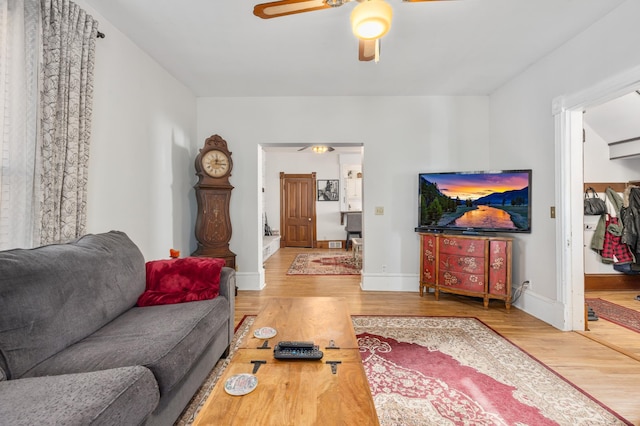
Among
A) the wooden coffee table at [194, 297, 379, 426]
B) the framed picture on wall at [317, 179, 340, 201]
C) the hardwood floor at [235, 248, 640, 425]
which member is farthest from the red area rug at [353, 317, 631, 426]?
the framed picture on wall at [317, 179, 340, 201]

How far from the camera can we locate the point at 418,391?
5.79 feet

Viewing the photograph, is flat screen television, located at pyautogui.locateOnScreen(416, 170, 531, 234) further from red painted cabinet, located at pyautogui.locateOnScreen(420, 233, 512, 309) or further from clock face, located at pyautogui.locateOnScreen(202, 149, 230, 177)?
clock face, located at pyautogui.locateOnScreen(202, 149, 230, 177)

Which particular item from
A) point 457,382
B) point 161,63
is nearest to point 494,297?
point 457,382

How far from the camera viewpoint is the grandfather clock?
3518 mm

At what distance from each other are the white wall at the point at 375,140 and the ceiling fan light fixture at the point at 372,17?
2.47 m

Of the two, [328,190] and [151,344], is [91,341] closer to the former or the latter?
[151,344]

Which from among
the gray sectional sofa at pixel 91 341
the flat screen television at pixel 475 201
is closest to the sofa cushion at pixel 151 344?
the gray sectional sofa at pixel 91 341

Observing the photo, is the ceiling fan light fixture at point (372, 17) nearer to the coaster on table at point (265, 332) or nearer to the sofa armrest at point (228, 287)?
the coaster on table at point (265, 332)

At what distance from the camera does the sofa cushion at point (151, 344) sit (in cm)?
121

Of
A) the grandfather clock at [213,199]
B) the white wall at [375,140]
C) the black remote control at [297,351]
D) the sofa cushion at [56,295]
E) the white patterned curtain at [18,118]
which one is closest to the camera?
the sofa cushion at [56,295]

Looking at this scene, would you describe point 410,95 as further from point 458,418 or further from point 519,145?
point 458,418

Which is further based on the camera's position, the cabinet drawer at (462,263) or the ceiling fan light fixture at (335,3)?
the cabinet drawer at (462,263)

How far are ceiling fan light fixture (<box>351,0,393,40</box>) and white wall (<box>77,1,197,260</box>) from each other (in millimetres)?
2077

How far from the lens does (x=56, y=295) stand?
4.39ft
